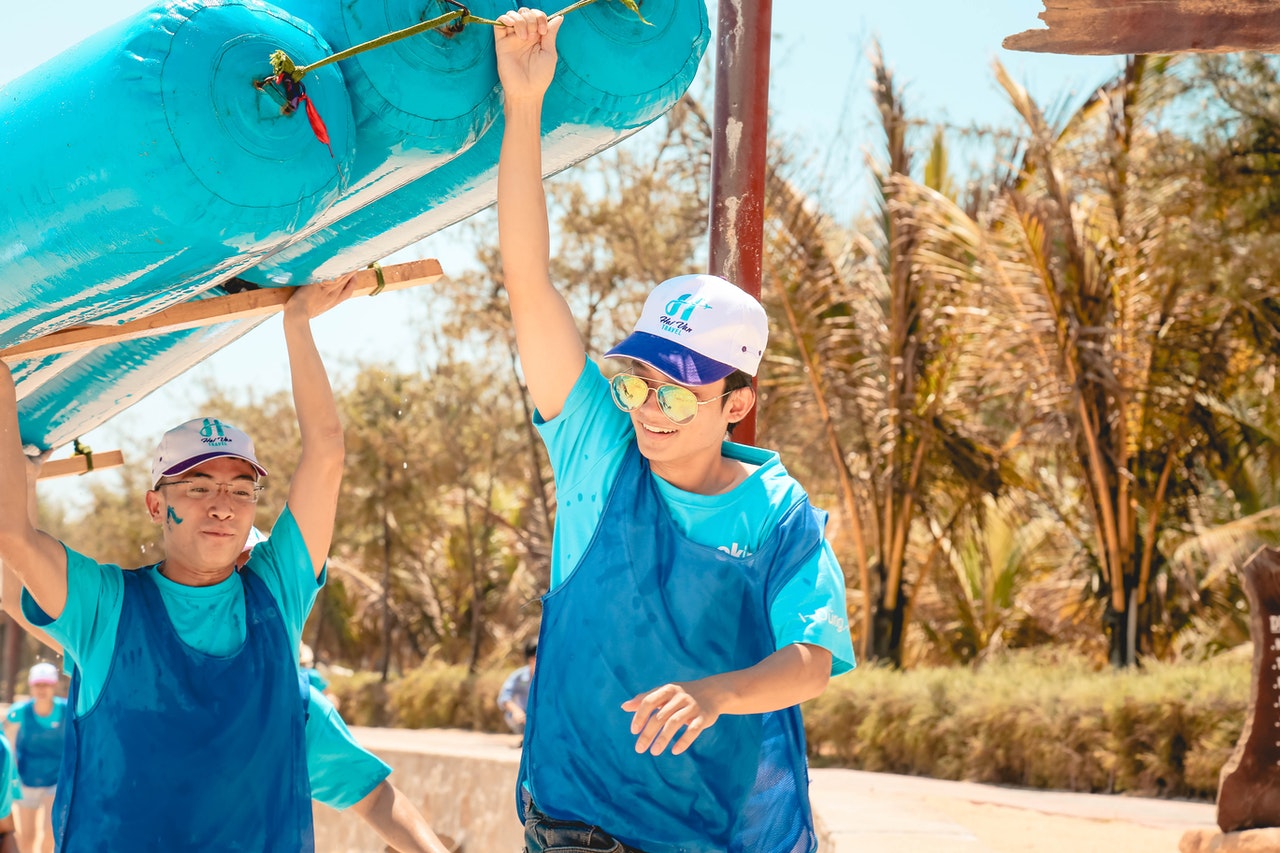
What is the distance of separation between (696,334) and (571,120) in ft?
2.39

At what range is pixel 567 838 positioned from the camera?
214 centimetres

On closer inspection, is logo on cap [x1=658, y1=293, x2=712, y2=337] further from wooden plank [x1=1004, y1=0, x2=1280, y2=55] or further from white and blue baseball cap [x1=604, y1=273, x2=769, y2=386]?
wooden plank [x1=1004, y1=0, x2=1280, y2=55]

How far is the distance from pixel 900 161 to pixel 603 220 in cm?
445

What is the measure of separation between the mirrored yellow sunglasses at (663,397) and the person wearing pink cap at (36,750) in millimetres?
8804

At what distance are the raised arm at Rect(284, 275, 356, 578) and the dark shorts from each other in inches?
42.8

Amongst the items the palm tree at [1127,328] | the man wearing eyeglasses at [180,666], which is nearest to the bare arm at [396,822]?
the man wearing eyeglasses at [180,666]

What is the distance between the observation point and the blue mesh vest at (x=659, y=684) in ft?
7.06

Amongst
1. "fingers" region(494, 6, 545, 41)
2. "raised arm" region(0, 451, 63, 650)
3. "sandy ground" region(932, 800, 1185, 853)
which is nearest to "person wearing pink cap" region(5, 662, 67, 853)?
"sandy ground" region(932, 800, 1185, 853)

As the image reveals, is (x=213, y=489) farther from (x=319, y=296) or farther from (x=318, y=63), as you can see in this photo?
(x=318, y=63)

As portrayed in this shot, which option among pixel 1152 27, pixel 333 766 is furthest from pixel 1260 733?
pixel 333 766

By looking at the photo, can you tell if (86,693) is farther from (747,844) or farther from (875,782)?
(875,782)

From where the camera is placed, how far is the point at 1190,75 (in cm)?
1259

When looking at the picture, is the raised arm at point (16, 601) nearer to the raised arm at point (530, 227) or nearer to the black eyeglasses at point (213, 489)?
the black eyeglasses at point (213, 489)

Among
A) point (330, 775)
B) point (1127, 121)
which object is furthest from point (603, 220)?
point (330, 775)
